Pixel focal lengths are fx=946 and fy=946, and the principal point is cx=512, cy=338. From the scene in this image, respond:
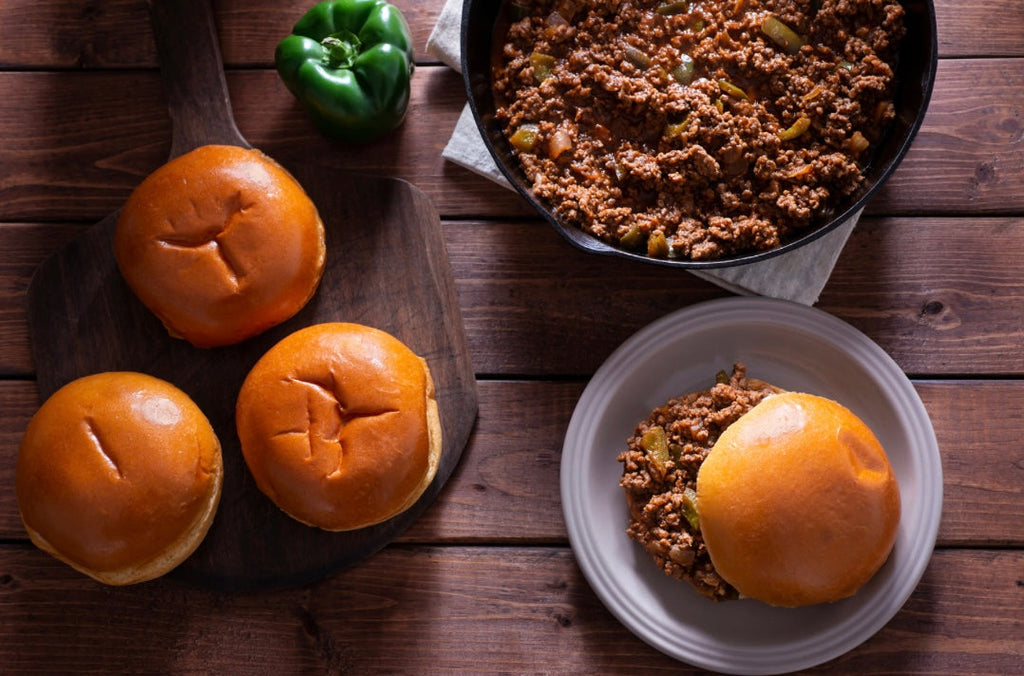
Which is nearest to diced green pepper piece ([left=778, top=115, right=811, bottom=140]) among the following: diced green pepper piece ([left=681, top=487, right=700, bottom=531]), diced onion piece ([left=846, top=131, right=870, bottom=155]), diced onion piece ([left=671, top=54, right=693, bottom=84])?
diced onion piece ([left=846, top=131, right=870, bottom=155])

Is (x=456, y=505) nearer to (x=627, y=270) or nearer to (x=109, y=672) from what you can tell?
(x=627, y=270)

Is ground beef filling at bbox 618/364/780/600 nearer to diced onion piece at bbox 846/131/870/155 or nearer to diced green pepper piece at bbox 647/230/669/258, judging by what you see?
diced green pepper piece at bbox 647/230/669/258

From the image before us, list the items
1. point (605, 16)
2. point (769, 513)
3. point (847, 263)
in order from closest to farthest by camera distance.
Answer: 1. point (769, 513)
2. point (605, 16)
3. point (847, 263)

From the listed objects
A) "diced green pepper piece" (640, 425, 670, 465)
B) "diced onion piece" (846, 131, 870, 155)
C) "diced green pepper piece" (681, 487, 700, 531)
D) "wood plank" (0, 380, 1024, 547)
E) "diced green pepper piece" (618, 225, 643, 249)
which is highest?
"diced onion piece" (846, 131, 870, 155)

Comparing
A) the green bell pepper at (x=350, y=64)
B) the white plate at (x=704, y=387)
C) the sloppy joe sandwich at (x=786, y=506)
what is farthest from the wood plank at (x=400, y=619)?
the green bell pepper at (x=350, y=64)

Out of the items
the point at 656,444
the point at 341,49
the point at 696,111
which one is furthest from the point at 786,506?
the point at 341,49

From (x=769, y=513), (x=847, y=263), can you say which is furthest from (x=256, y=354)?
(x=847, y=263)
